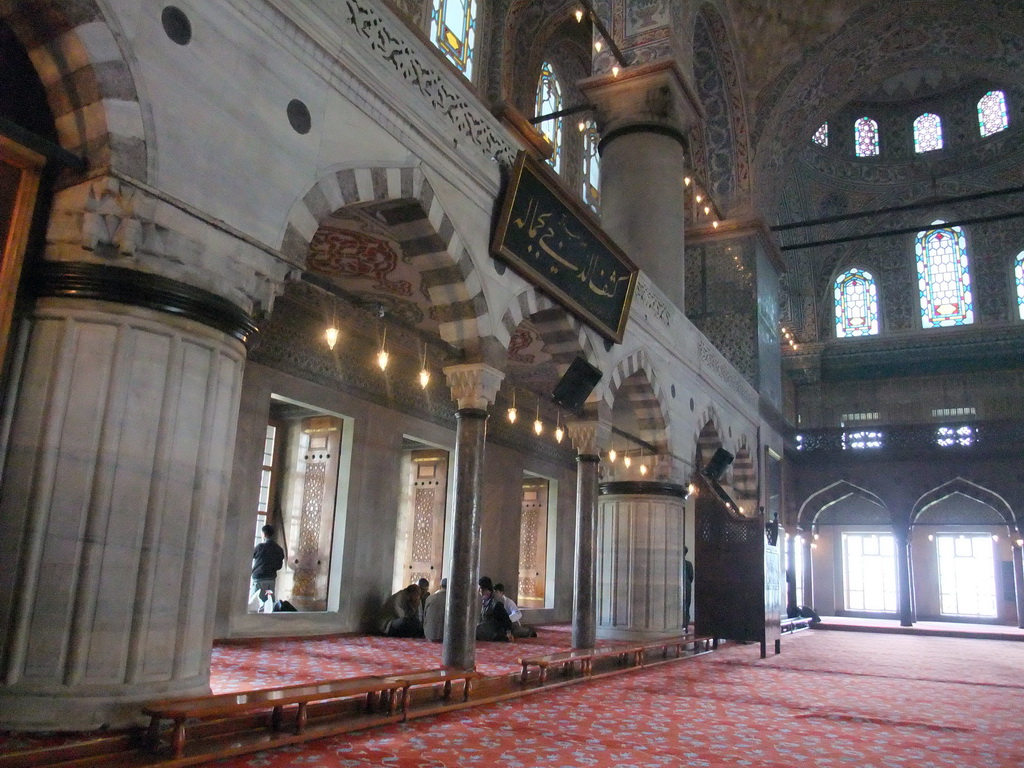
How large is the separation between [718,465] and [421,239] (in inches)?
299

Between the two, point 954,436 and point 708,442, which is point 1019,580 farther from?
point 708,442

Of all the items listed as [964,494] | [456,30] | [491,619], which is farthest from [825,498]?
[456,30]

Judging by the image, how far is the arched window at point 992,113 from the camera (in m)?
19.2

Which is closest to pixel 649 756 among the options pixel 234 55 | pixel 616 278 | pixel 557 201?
pixel 234 55

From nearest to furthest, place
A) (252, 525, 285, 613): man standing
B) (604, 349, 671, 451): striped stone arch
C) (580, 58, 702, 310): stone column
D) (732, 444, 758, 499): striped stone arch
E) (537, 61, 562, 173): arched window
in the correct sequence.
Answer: (252, 525, 285, 613): man standing, (604, 349, 671, 451): striped stone arch, (580, 58, 702, 310): stone column, (537, 61, 562, 173): arched window, (732, 444, 758, 499): striped stone arch

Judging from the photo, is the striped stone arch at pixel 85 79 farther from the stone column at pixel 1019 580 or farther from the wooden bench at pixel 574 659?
the stone column at pixel 1019 580

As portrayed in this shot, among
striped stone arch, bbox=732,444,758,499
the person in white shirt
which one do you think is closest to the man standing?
the person in white shirt

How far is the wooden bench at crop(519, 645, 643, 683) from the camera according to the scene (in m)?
5.81

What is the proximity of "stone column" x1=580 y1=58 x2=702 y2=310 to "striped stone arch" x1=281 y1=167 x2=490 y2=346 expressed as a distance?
5.35 m

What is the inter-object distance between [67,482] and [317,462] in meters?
5.59

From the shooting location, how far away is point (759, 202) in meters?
15.6

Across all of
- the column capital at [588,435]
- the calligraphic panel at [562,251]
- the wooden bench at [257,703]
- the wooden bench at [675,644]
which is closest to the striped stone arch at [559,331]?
the calligraphic panel at [562,251]

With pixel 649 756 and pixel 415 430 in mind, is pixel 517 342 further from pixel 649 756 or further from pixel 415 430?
pixel 649 756

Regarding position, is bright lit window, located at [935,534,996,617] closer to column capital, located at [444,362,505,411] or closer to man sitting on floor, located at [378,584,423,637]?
man sitting on floor, located at [378,584,423,637]
